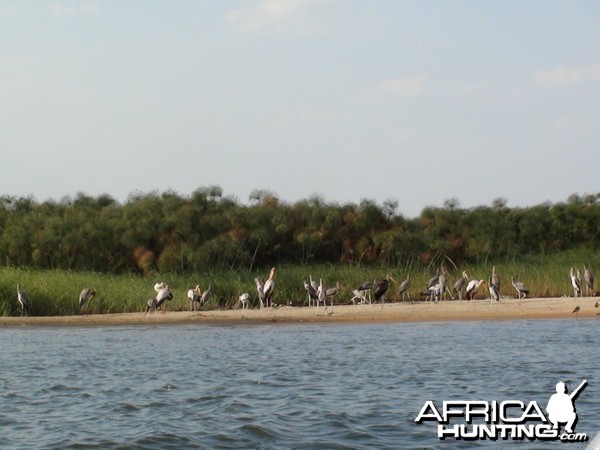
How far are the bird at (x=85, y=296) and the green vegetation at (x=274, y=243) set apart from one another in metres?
1.49

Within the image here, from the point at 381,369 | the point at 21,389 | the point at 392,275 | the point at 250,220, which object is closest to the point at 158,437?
the point at 21,389

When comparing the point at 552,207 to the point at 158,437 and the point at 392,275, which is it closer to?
the point at 392,275

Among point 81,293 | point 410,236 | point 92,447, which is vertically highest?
point 410,236

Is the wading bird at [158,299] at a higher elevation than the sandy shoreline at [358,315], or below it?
higher

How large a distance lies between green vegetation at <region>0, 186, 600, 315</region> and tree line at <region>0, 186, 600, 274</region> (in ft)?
0.14

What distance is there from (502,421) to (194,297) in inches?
642

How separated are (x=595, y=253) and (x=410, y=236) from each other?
600 centimetres

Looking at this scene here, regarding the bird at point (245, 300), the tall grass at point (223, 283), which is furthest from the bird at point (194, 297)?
the bird at point (245, 300)

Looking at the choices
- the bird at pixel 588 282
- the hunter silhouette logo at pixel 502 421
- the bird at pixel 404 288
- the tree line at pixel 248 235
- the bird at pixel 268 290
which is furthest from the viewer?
the tree line at pixel 248 235

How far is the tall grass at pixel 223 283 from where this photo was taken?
2795cm

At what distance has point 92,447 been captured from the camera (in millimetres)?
11492

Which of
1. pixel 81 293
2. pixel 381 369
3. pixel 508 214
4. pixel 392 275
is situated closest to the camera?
pixel 381 369

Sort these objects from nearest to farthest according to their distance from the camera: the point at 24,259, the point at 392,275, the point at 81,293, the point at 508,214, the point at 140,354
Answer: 1. the point at 140,354
2. the point at 81,293
3. the point at 392,275
4. the point at 24,259
5. the point at 508,214

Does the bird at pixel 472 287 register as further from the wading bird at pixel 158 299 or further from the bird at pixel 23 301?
the bird at pixel 23 301
